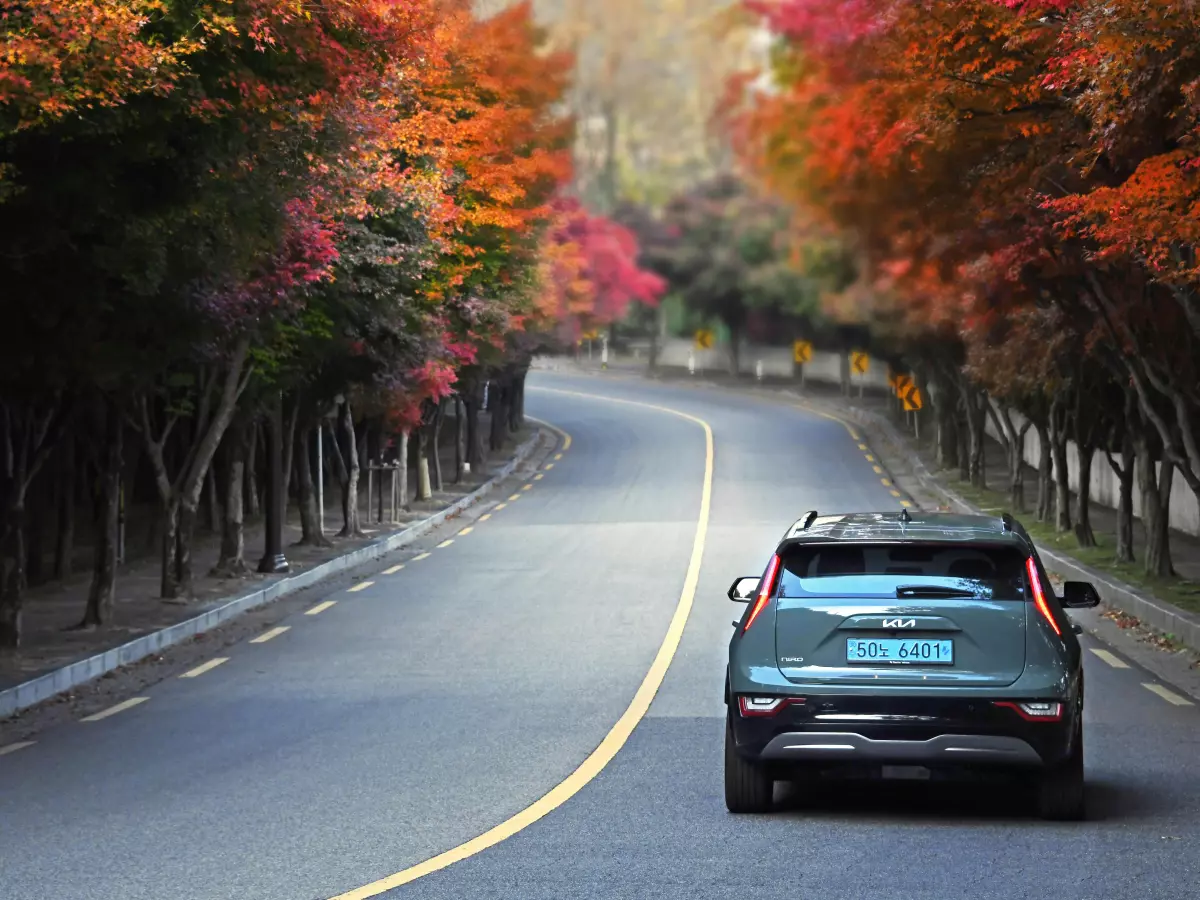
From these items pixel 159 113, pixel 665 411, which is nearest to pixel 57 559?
pixel 159 113

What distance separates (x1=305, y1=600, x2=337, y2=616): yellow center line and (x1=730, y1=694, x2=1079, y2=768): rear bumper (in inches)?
573

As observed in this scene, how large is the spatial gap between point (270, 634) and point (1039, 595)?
1292cm

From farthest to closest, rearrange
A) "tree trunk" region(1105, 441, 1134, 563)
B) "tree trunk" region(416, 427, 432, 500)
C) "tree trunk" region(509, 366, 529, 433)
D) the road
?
"tree trunk" region(509, 366, 529, 433) < "tree trunk" region(416, 427, 432, 500) < "tree trunk" region(1105, 441, 1134, 563) < the road

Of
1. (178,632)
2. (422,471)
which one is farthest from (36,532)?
(422,471)

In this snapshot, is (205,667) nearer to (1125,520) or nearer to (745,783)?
(745,783)

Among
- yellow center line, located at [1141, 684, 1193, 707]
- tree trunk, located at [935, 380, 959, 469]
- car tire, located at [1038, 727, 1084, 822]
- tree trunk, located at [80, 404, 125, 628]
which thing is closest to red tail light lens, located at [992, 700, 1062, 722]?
car tire, located at [1038, 727, 1084, 822]

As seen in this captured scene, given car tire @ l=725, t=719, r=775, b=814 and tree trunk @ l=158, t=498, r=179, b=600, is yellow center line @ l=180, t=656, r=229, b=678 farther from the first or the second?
car tire @ l=725, t=719, r=775, b=814

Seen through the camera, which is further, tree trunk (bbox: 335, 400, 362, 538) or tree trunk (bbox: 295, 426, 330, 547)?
tree trunk (bbox: 335, 400, 362, 538)

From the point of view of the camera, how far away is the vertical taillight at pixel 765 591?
387 inches

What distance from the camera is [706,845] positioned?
8938 mm

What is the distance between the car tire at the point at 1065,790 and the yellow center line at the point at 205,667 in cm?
997

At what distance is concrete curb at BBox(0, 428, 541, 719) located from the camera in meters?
Answer: 16.0

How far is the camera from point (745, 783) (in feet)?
32.1

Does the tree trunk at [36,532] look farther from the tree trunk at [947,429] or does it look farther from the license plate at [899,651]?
the tree trunk at [947,429]
